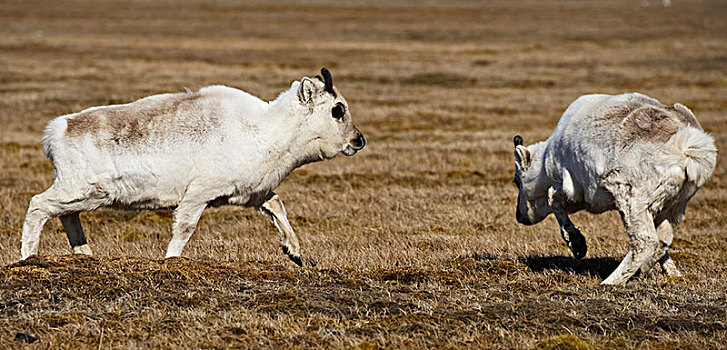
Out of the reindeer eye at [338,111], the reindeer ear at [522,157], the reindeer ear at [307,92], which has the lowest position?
the reindeer ear at [522,157]

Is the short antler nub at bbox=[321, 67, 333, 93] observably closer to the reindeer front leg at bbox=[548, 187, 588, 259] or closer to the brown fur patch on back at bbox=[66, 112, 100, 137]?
the brown fur patch on back at bbox=[66, 112, 100, 137]

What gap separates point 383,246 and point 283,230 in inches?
81.8

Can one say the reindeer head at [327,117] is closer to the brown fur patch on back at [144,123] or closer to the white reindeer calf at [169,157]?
the white reindeer calf at [169,157]

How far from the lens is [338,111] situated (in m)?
10.2

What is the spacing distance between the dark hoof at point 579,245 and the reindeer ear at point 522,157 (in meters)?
1.21

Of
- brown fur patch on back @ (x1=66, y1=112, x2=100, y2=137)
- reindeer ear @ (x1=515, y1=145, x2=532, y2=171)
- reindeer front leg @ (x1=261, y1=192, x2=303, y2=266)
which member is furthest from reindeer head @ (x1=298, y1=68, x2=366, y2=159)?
brown fur patch on back @ (x1=66, y1=112, x2=100, y2=137)

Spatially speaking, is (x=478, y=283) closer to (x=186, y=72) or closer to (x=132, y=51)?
(x=186, y=72)

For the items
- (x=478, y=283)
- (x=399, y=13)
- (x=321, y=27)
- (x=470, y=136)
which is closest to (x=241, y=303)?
(x=478, y=283)

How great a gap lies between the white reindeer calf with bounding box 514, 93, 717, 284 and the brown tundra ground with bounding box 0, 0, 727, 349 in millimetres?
541

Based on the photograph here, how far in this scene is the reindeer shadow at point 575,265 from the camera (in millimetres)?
10086

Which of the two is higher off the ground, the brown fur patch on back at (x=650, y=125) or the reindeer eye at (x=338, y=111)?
the brown fur patch on back at (x=650, y=125)

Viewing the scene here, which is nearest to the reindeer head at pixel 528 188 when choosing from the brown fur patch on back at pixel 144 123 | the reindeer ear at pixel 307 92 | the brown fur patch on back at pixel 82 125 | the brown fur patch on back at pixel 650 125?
the brown fur patch on back at pixel 650 125

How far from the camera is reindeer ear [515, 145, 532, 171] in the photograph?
11095 millimetres

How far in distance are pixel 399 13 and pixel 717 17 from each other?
3450 cm
